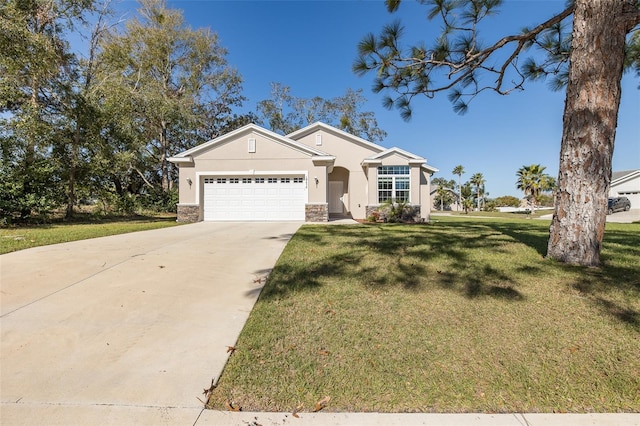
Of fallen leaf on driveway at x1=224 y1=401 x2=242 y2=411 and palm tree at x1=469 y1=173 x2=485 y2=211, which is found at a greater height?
palm tree at x1=469 y1=173 x2=485 y2=211

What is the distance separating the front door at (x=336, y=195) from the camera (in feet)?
62.3

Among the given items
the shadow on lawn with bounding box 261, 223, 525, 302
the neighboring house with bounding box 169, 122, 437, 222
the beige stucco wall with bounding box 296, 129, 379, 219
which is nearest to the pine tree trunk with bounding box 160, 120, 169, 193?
the neighboring house with bounding box 169, 122, 437, 222

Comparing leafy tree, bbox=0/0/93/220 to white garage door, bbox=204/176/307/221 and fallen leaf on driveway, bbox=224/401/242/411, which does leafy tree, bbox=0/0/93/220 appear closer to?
white garage door, bbox=204/176/307/221

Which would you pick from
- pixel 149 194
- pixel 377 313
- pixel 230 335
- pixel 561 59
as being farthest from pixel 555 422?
pixel 149 194

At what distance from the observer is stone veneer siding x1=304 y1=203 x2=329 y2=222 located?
45.2ft

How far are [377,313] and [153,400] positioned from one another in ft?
7.72

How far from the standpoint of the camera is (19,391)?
7.70 feet

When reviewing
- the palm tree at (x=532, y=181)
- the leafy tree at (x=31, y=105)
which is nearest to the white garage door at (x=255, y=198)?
the leafy tree at (x=31, y=105)

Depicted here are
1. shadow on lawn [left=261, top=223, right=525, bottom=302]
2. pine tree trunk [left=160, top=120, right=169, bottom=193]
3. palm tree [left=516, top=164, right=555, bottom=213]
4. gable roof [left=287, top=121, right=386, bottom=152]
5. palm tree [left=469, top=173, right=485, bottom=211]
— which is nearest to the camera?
shadow on lawn [left=261, top=223, right=525, bottom=302]

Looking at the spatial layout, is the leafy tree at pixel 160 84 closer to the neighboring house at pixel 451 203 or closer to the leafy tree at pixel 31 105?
the leafy tree at pixel 31 105

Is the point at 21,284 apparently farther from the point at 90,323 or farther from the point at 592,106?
the point at 592,106

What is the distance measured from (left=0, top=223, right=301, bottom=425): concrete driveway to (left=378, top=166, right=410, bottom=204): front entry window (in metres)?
11.9

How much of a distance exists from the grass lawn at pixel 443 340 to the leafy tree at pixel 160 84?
54.5ft

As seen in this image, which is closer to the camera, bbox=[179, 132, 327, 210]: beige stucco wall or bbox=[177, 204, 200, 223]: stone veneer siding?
bbox=[177, 204, 200, 223]: stone veneer siding
